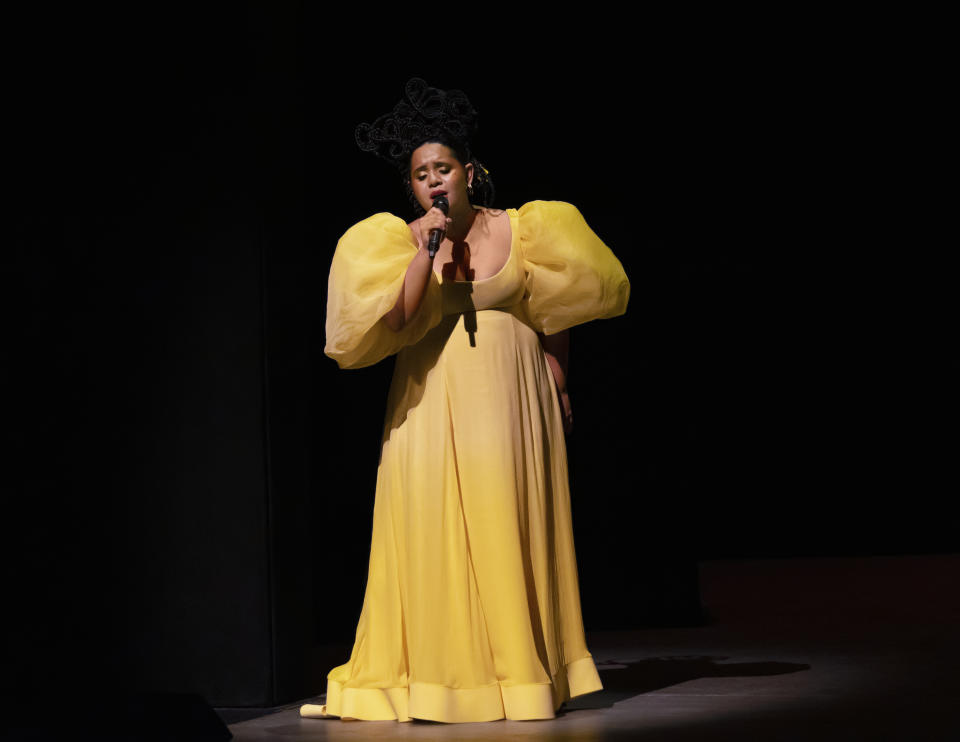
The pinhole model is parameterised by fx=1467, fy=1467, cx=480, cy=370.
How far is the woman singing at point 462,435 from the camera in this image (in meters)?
3.65

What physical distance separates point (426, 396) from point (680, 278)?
9.29 feet

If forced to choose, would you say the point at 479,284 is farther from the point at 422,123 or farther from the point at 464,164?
the point at 422,123

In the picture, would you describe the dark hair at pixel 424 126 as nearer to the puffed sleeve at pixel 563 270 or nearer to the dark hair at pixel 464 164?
the dark hair at pixel 464 164

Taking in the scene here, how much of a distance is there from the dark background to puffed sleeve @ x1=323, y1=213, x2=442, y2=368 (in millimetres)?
371

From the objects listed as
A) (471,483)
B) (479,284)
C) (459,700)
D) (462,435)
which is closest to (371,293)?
(479,284)

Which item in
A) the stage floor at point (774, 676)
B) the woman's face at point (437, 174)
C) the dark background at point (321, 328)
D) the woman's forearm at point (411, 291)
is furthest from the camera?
the dark background at point (321, 328)

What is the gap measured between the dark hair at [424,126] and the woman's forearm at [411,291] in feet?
0.99

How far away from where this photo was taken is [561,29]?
5.62 meters

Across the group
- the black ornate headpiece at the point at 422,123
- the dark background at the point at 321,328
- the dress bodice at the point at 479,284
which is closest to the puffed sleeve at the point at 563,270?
the dress bodice at the point at 479,284

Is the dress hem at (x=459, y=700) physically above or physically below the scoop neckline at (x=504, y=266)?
below

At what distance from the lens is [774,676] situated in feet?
13.7

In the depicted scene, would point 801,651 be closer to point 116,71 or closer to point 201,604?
point 201,604

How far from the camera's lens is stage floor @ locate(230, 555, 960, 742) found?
3420mm

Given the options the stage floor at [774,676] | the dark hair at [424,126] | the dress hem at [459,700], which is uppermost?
the dark hair at [424,126]
